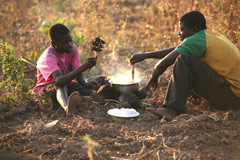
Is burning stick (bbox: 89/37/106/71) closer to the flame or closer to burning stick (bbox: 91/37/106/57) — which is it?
burning stick (bbox: 91/37/106/57)

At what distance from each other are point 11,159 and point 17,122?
3.44 ft

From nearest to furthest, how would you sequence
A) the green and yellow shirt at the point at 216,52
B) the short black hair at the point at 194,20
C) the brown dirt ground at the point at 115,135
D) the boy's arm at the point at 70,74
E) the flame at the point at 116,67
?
the brown dirt ground at the point at 115,135 < the green and yellow shirt at the point at 216,52 < the short black hair at the point at 194,20 < the boy's arm at the point at 70,74 < the flame at the point at 116,67

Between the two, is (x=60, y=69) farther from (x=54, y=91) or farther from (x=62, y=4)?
(x=62, y=4)

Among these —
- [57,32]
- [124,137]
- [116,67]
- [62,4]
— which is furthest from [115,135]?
[62,4]

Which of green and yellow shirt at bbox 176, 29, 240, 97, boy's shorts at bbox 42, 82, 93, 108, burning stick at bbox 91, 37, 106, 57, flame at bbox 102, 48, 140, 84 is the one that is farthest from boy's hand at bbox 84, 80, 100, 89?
green and yellow shirt at bbox 176, 29, 240, 97

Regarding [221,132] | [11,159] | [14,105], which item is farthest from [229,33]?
[11,159]

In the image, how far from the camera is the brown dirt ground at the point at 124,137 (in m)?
2.62

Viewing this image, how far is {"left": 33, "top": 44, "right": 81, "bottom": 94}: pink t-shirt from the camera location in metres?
3.96

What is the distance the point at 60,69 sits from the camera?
4.18 m

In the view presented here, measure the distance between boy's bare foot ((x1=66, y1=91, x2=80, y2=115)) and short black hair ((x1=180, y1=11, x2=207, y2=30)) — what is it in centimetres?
157

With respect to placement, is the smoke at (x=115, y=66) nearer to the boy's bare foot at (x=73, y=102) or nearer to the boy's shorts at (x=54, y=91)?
the boy's shorts at (x=54, y=91)


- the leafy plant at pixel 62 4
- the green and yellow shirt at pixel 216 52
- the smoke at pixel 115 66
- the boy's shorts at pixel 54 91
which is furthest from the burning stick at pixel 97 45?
the leafy plant at pixel 62 4

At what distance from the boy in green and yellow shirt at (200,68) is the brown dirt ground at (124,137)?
182 millimetres

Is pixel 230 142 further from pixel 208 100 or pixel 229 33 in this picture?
pixel 229 33
